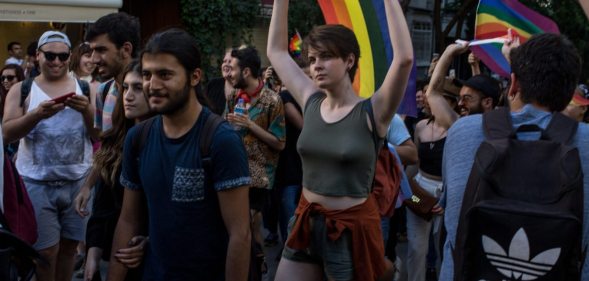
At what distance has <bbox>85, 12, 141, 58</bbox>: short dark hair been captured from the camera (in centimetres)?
439

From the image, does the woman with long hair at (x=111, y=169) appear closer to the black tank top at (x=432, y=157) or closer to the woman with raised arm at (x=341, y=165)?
the woman with raised arm at (x=341, y=165)

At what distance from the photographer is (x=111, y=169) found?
152 inches

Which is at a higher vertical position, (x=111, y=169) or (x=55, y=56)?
(x=55, y=56)

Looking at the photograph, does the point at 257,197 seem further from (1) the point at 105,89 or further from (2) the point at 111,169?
(2) the point at 111,169

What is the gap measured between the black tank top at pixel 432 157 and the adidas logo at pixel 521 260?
3751 mm

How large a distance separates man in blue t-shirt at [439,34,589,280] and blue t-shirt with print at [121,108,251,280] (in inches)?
32.0

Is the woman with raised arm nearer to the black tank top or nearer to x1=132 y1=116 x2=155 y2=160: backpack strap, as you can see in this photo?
x1=132 y1=116 x2=155 y2=160: backpack strap

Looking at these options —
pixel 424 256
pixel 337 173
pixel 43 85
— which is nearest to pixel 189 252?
pixel 337 173

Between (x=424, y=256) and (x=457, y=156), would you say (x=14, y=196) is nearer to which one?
(x=457, y=156)

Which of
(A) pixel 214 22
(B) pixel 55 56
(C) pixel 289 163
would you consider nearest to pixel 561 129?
(B) pixel 55 56

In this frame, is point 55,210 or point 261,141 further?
point 261,141

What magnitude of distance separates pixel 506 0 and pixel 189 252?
271 cm

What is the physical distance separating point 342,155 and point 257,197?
287 cm

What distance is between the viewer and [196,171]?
9.96 ft
